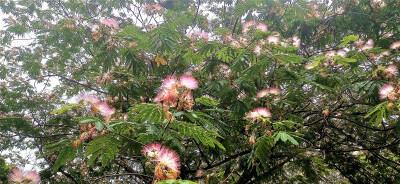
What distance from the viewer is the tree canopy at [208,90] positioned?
2336 millimetres

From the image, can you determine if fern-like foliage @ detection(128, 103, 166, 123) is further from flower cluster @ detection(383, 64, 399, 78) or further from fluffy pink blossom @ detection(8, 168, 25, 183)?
flower cluster @ detection(383, 64, 399, 78)

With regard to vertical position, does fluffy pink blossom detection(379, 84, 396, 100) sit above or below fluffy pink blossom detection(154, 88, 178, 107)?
above

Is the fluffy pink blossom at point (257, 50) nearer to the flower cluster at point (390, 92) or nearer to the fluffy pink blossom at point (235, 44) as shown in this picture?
the fluffy pink blossom at point (235, 44)

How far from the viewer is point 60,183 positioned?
18.2 ft

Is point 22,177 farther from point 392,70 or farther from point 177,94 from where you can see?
point 392,70

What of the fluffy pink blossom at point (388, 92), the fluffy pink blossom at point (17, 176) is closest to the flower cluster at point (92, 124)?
the fluffy pink blossom at point (17, 176)

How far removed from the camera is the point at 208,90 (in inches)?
164

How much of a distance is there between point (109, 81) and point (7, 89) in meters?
4.84

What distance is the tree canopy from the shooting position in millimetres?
2336

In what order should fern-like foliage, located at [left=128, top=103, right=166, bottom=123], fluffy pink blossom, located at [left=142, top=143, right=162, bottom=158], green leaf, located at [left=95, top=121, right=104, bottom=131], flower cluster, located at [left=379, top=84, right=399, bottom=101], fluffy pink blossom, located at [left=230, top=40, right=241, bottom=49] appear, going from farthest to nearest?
fluffy pink blossom, located at [left=230, top=40, right=241, bottom=49], flower cluster, located at [left=379, top=84, right=399, bottom=101], fern-like foliage, located at [left=128, top=103, right=166, bottom=123], fluffy pink blossom, located at [left=142, top=143, right=162, bottom=158], green leaf, located at [left=95, top=121, right=104, bottom=131]

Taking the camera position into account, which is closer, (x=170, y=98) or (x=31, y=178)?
(x=170, y=98)

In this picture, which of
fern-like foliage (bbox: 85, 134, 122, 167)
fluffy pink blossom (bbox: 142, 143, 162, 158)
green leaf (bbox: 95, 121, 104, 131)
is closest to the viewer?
green leaf (bbox: 95, 121, 104, 131)

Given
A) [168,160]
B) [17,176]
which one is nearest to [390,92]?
[168,160]

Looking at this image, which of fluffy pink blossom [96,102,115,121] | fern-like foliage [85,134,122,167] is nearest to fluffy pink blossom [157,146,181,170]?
fern-like foliage [85,134,122,167]
